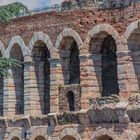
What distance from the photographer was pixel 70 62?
33.2 metres

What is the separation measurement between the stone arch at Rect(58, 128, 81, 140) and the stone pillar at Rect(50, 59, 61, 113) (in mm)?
1269

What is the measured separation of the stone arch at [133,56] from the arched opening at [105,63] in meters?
1.54

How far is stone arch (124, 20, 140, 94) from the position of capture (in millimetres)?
29281

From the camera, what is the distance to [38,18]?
112ft

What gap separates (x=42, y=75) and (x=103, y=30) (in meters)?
5.43

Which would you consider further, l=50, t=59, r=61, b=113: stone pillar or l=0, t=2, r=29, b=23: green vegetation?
l=50, t=59, r=61, b=113: stone pillar

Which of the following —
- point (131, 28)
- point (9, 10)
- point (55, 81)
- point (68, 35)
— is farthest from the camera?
point (55, 81)

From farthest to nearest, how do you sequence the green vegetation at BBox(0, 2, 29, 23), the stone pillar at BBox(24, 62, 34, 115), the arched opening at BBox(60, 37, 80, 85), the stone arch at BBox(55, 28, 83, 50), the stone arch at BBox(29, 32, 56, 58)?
the stone pillar at BBox(24, 62, 34, 115) < the stone arch at BBox(29, 32, 56, 58) < the arched opening at BBox(60, 37, 80, 85) < the stone arch at BBox(55, 28, 83, 50) < the green vegetation at BBox(0, 2, 29, 23)

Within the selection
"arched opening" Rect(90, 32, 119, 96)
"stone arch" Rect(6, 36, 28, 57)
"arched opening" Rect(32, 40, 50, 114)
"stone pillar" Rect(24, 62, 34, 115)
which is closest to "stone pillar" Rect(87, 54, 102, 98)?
"arched opening" Rect(90, 32, 119, 96)

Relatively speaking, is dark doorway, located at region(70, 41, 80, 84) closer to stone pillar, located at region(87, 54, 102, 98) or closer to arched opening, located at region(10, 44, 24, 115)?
stone pillar, located at region(87, 54, 102, 98)

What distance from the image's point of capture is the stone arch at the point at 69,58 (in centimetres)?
3272

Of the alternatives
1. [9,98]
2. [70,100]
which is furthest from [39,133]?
[9,98]

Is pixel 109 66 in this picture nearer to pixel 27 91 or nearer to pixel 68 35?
pixel 68 35

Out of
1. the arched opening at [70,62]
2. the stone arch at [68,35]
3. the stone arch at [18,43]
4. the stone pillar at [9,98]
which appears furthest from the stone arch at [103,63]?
the stone pillar at [9,98]
